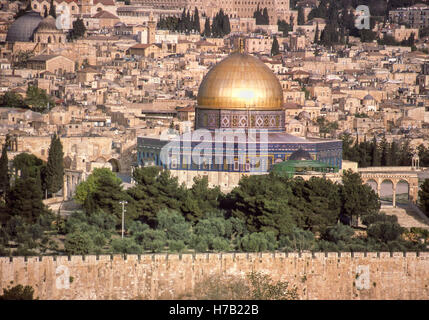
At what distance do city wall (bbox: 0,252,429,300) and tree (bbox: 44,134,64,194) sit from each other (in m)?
11.0

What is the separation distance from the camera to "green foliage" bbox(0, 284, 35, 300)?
3628 cm

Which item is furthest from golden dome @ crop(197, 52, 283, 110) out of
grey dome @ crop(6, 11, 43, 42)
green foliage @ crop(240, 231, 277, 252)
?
grey dome @ crop(6, 11, 43, 42)

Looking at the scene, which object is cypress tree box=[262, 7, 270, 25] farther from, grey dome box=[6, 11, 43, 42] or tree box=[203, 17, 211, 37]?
grey dome box=[6, 11, 43, 42]

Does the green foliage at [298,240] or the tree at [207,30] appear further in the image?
the tree at [207,30]

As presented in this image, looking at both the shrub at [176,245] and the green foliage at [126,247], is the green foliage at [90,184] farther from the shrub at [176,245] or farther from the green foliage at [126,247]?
the green foliage at [126,247]

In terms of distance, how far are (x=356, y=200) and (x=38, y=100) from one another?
2701cm

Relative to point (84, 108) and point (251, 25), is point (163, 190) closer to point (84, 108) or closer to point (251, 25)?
point (84, 108)

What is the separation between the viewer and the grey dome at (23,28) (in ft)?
315

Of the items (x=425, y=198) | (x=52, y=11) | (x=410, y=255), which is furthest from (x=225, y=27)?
(x=410, y=255)

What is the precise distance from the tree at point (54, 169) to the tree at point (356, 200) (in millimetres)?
8437

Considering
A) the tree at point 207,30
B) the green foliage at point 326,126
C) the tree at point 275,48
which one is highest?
the tree at point 207,30

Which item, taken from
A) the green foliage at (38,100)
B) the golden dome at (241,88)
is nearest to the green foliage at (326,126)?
the green foliage at (38,100)

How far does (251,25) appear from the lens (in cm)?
11812
